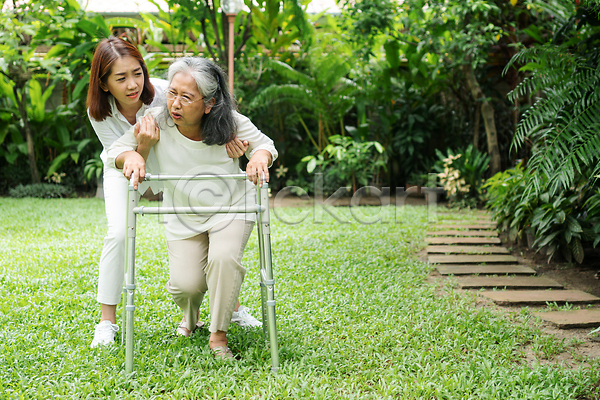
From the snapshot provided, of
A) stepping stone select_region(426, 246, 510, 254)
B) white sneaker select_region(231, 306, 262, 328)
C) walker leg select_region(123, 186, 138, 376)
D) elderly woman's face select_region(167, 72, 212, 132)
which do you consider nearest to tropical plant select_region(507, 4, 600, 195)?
stepping stone select_region(426, 246, 510, 254)

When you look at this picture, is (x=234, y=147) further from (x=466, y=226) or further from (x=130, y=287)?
(x=466, y=226)

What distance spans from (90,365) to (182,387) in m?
0.46

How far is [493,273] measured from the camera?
3.98 metres

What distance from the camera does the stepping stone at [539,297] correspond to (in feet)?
10.6

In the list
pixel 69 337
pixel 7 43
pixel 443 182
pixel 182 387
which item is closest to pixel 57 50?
pixel 7 43

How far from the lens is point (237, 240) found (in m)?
2.31

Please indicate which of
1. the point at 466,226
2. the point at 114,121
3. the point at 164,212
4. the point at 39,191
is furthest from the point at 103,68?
the point at 39,191

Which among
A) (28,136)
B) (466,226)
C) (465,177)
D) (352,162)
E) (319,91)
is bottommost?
(466,226)

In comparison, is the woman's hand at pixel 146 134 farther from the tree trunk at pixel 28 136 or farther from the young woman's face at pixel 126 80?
the tree trunk at pixel 28 136

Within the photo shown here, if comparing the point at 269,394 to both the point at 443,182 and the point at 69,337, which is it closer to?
the point at 69,337

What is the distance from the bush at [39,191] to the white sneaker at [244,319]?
250 inches

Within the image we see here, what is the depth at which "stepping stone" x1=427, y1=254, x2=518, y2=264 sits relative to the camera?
13.8 feet

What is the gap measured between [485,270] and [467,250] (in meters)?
0.61

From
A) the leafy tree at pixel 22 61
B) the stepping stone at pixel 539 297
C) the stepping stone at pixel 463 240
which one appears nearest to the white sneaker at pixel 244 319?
the stepping stone at pixel 539 297
